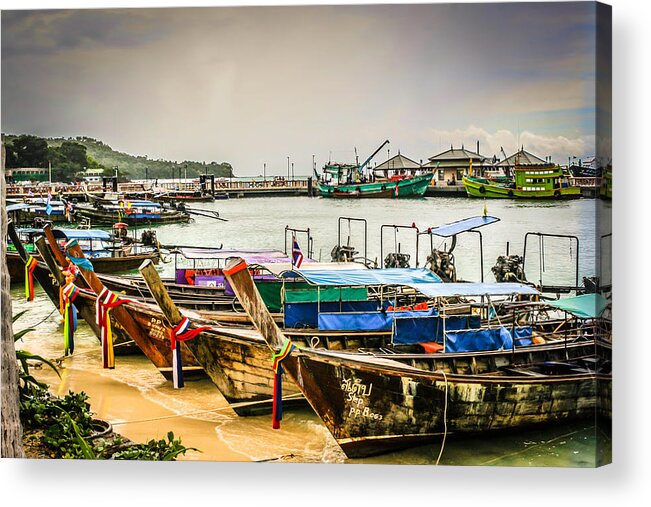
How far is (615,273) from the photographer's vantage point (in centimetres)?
514

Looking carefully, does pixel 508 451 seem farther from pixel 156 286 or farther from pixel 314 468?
pixel 156 286

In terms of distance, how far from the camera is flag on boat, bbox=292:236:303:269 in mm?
5902

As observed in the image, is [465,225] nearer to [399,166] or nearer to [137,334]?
[399,166]

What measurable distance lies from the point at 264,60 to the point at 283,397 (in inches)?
82.8

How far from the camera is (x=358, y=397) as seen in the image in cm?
521

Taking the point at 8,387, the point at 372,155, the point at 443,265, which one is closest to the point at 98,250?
the point at 8,387

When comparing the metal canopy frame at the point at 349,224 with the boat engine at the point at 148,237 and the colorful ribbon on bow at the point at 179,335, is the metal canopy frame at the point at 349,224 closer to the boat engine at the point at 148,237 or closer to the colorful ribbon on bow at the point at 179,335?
the colorful ribbon on bow at the point at 179,335

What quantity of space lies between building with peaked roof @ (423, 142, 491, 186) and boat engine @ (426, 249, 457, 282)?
442 millimetres

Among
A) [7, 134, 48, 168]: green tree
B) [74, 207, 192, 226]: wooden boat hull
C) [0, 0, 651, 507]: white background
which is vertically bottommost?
[0, 0, 651, 507]: white background

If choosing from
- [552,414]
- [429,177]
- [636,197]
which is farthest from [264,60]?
[552,414]

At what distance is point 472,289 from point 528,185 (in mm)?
711

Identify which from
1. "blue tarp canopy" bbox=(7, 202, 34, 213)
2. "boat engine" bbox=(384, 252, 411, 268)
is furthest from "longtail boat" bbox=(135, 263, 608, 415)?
"blue tarp canopy" bbox=(7, 202, 34, 213)

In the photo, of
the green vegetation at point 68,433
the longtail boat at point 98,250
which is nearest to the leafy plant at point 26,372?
the green vegetation at point 68,433

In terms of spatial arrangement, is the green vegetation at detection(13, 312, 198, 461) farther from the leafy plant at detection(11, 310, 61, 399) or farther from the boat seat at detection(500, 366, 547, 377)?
the boat seat at detection(500, 366, 547, 377)
